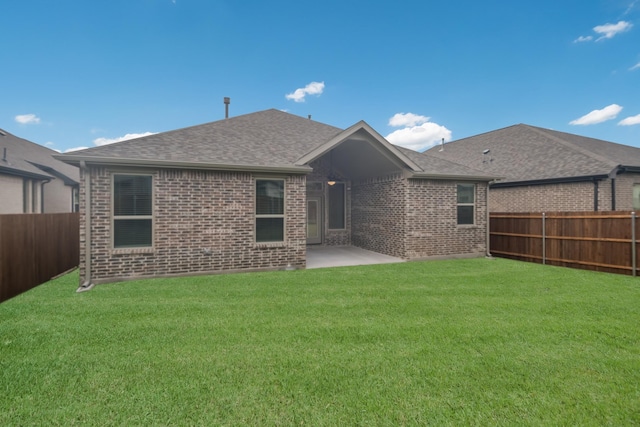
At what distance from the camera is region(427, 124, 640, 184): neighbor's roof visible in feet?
41.3

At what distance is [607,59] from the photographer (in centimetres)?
1792

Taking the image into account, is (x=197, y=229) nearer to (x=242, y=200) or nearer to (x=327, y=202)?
(x=242, y=200)

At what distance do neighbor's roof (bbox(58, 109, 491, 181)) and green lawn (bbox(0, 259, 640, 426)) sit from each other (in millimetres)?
3154

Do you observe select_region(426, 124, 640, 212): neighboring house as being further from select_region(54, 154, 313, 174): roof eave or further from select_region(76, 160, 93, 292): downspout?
select_region(76, 160, 93, 292): downspout

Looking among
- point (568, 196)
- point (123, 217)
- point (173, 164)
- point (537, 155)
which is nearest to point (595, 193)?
point (568, 196)

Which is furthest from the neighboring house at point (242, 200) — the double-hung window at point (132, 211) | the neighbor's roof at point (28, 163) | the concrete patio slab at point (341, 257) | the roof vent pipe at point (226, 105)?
the neighbor's roof at point (28, 163)

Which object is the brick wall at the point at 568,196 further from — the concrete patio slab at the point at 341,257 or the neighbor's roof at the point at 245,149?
the concrete patio slab at the point at 341,257

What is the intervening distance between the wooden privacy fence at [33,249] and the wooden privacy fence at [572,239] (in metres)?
14.1

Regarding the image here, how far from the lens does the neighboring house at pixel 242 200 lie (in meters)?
7.25

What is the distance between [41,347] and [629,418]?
20.8ft

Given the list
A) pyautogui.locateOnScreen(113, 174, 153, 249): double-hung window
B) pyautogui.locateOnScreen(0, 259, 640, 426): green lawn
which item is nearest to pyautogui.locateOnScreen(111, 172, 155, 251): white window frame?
pyautogui.locateOnScreen(113, 174, 153, 249): double-hung window

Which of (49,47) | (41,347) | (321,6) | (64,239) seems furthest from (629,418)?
(49,47)

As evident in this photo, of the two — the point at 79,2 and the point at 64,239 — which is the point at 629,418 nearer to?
the point at 64,239

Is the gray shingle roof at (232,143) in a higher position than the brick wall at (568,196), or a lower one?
higher
